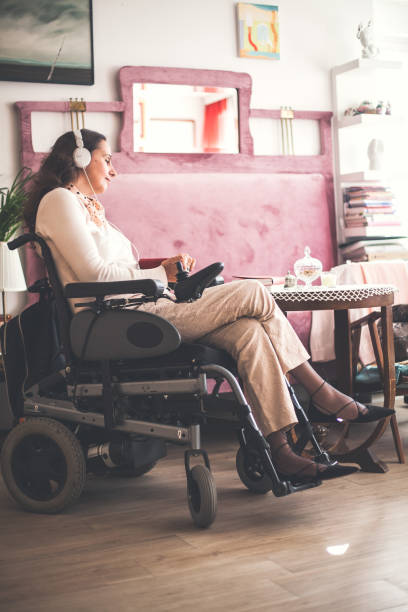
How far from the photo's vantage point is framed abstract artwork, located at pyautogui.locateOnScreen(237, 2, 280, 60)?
15.0 feet

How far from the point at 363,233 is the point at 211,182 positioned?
969 mm

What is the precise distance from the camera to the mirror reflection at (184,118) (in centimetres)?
442

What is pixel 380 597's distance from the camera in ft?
5.49

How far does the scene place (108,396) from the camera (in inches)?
90.5

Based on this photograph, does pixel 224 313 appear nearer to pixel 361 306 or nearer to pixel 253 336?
pixel 253 336

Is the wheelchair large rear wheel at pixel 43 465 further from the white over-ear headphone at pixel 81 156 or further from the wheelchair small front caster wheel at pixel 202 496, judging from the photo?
the white over-ear headphone at pixel 81 156

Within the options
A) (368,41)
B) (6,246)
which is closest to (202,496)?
(6,246)

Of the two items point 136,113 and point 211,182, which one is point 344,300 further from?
point 136,113

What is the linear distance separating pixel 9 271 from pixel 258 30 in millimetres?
2157

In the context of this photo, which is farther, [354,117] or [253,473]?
[354,117]

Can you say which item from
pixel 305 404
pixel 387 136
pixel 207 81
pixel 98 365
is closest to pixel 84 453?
pixel 98 365

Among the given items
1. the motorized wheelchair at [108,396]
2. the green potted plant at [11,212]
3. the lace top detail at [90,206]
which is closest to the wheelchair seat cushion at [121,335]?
the motorized wheelchair at [108,396]

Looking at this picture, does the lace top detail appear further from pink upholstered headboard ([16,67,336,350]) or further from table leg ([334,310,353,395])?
pink upholstered headboard ([16,67,336,350])

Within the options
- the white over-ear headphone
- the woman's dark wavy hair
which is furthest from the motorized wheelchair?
the white over-ear headphone
